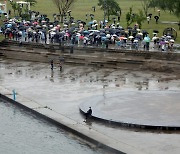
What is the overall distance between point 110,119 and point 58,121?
114 inches

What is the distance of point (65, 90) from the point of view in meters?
37.5

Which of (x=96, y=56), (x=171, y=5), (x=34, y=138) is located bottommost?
(x=34, y=138)

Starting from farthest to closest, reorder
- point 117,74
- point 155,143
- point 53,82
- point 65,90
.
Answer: point 117,74 → point 53,82 → point 65,90 → point 155,143

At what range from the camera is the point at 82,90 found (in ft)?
123

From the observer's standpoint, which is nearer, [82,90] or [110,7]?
[82,90]

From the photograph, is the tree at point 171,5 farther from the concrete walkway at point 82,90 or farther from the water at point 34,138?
the water at point 34,138

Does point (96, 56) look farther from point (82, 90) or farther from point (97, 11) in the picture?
point (97, 11)

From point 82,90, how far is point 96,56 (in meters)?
11.0

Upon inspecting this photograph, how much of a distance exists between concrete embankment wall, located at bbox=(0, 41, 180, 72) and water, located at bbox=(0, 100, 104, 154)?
51.2 feet

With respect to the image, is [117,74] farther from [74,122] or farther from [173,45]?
[74,122]

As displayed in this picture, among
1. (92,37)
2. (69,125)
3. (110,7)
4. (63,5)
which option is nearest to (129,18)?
(92,37)

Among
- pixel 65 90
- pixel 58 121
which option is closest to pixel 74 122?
pixel 58 121

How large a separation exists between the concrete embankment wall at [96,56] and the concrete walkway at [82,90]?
124 centimetres

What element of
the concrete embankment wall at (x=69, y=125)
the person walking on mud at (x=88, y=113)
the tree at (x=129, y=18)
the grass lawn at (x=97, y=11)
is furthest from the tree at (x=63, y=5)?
the person walking on mud at (x=88, y=113)
